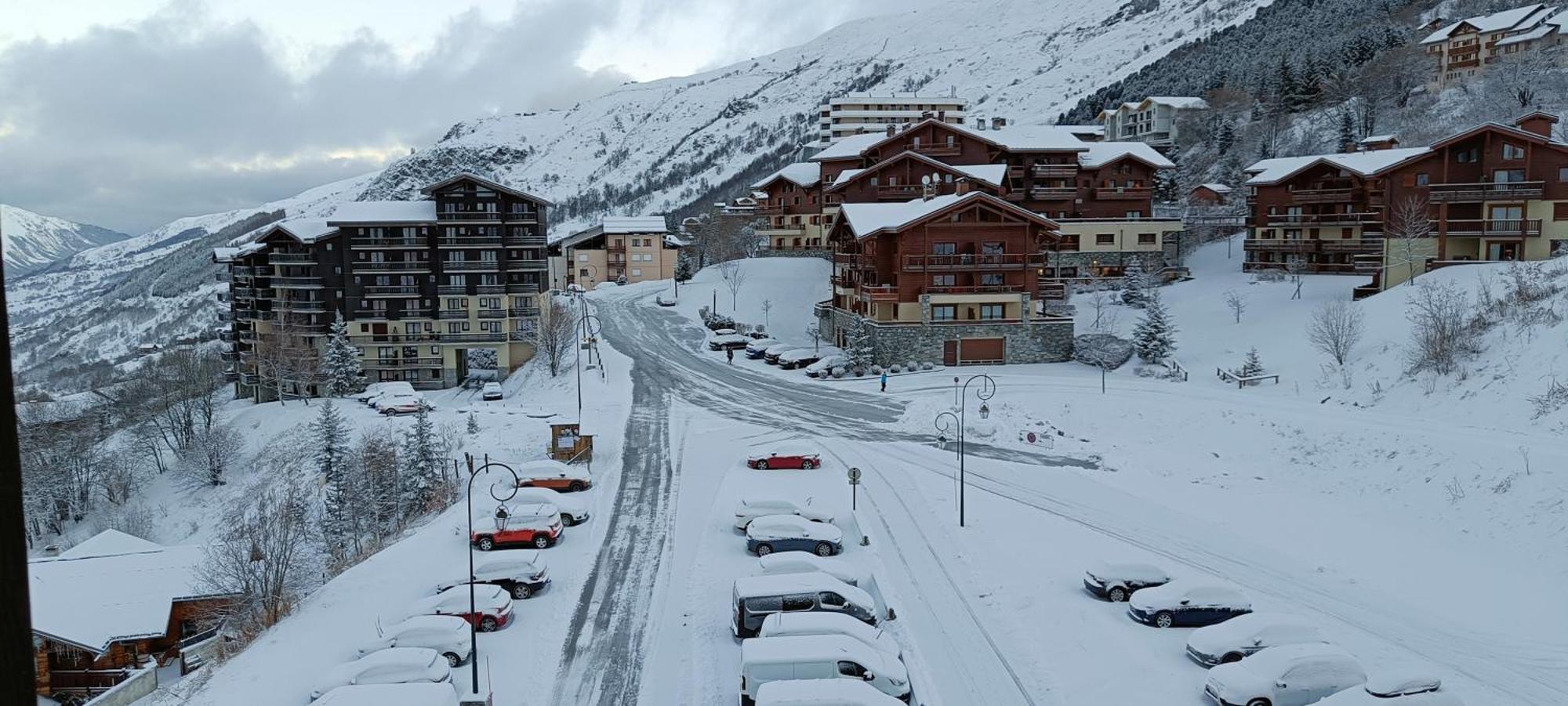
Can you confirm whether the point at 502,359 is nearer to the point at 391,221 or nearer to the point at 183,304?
the point at 391,221

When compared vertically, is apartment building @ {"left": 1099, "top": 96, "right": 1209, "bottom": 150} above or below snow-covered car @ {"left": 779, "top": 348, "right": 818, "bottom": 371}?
above

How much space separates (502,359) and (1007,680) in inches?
2298

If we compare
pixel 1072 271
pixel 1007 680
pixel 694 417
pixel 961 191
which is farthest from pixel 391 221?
pixel 1007 680

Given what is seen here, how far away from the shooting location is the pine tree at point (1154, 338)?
55.4 metres

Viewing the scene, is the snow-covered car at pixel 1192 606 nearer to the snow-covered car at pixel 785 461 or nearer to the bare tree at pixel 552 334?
the snow-covered car at pixel 785 461

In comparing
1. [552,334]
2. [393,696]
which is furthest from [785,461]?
[552,334]

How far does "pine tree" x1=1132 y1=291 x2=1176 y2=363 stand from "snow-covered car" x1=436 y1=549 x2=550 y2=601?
129 feet

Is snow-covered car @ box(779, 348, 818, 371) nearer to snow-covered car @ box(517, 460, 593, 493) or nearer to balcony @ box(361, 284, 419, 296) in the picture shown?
snow-covered car @ box(517, 460, 593, 493)

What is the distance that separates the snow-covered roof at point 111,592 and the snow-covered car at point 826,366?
3463 cm

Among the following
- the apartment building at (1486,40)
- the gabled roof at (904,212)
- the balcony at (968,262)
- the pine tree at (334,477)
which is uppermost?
the apartment building at (1486,40)

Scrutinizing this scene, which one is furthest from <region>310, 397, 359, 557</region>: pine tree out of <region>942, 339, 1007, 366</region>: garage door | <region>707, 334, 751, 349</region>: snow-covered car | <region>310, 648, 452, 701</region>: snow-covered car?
<region>942, 339, 1007, 366</region>: garage door

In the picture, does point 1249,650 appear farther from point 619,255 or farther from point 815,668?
point 619,255

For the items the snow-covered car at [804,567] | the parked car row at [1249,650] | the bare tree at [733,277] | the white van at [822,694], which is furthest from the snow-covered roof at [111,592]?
the bare tree at [733,277]

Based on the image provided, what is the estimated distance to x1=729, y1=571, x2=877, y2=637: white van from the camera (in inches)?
995
